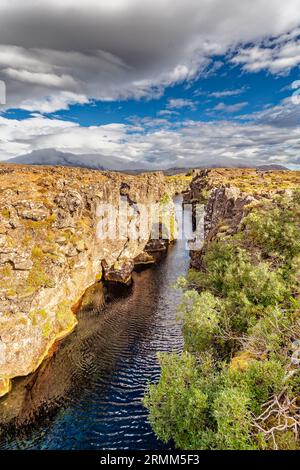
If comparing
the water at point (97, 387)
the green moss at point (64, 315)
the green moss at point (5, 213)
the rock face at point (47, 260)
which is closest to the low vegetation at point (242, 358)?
the water at point (97, 387)

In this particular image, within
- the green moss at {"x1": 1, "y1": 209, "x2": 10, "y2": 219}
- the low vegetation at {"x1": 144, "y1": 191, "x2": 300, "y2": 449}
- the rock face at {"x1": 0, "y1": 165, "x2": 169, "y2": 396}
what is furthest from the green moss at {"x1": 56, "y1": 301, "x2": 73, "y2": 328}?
the low vegetation at {"x1": 144, "y1": 191, "x2": 300, "y2": 449}

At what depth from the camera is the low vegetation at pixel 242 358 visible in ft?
53.5

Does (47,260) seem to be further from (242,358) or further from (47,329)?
(242,358)

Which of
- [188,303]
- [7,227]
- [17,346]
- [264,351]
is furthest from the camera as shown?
[7,227]

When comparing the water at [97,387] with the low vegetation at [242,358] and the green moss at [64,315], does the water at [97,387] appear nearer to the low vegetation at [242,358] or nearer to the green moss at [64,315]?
the green moss at [64,315]

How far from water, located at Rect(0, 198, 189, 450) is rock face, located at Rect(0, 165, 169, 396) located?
326cm

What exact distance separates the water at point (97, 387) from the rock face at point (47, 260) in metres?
3.26

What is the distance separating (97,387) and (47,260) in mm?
21499

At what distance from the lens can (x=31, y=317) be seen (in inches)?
1645

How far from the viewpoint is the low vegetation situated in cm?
1630

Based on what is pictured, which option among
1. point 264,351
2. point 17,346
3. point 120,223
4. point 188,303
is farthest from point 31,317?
point 120,223
